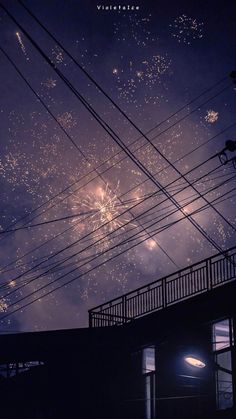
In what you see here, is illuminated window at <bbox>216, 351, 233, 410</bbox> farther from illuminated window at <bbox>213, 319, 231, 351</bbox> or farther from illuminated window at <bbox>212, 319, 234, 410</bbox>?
illuminated window at <bbox>213, 319, 231, 351</bbox>

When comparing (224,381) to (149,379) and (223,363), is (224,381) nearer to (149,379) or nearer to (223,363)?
(223,363)

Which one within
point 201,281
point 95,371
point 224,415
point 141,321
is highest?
point 201,281

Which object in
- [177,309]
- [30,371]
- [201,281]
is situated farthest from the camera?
[30,371]

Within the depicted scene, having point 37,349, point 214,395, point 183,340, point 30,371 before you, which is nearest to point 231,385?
point 214,395

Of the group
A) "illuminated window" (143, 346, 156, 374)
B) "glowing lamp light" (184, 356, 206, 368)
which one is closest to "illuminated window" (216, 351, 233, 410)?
"glowing lamp light" (184, 356, 206, 368)

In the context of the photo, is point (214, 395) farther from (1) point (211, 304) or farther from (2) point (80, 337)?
(2) point (80, 337)

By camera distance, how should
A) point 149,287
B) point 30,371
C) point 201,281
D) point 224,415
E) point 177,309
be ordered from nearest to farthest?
point 224,415 → point 177,309 → point 201,281 → point 149,287 → point 30,371

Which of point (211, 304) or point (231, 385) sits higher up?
point (211, 304)

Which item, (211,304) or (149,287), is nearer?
(211,304)
